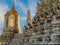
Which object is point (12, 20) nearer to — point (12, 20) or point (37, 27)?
point (12, 20)

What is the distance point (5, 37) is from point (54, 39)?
88.9 ft

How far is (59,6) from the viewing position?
19.5 m

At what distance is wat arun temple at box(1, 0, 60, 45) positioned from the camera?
16.5 meters

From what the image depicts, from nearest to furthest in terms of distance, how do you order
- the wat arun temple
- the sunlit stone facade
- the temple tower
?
1. the wat arun temple
2. the sunlit stone facade
3. the temple tower

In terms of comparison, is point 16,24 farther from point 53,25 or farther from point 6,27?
point 53,25

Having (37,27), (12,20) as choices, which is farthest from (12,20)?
(37,27)

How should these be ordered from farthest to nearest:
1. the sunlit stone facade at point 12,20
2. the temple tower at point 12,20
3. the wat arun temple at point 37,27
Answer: the temple tower at point 12,20
the sunlit stone facade at point 12,20
the wat arun temple at point 37,27

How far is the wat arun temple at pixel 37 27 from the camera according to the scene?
16.5 metres

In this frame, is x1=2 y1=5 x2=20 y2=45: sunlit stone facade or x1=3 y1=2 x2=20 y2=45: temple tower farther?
x1=3 y1=2 x2=20 y2=45: temple tower

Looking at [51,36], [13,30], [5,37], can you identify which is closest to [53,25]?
[51,36]

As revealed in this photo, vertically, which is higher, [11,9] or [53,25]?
[11,9]

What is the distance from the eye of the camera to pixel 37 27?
2302 centimetres

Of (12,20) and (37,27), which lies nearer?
(37,27)

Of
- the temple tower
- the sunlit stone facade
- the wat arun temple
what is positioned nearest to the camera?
the wat arun temple
